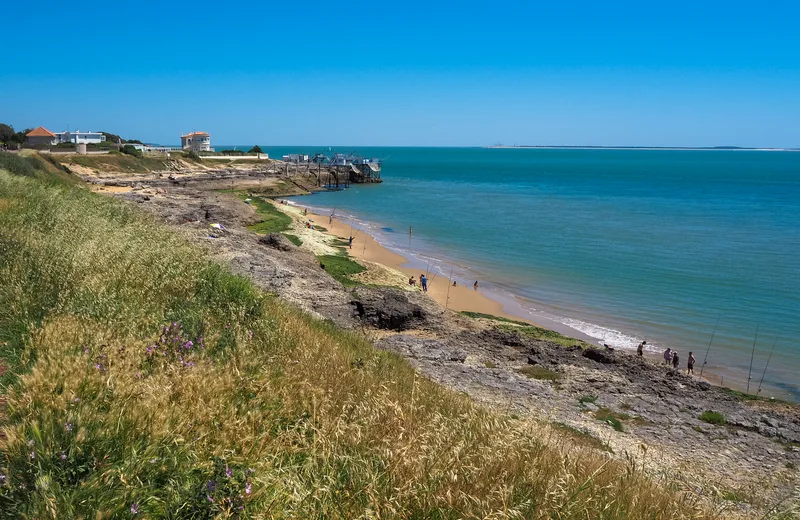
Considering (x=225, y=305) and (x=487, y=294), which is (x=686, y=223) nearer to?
(x=487, y=294)

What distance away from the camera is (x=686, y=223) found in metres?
50.0

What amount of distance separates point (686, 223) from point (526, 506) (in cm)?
5286

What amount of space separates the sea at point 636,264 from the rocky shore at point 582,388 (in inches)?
137

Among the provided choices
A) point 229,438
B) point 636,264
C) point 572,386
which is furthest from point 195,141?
point 229,438

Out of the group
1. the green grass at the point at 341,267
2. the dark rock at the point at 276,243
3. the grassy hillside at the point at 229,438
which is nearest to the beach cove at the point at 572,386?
the green grass at the point at 341,267

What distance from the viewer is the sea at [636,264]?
19.8 m

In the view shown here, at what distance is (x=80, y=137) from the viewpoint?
93938 mm

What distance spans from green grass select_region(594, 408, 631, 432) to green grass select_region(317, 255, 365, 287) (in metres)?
12.7

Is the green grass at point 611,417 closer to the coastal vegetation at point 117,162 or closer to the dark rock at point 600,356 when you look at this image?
the dark rock at point 600,356

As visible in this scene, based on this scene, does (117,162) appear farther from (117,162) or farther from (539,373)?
(539,373)

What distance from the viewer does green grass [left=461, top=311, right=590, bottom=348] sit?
18.8 meters

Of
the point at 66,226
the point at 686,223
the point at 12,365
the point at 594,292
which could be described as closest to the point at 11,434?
the point at 12,365

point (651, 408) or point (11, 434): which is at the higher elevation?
point (11, 434)

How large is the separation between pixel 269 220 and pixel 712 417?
3512cm
